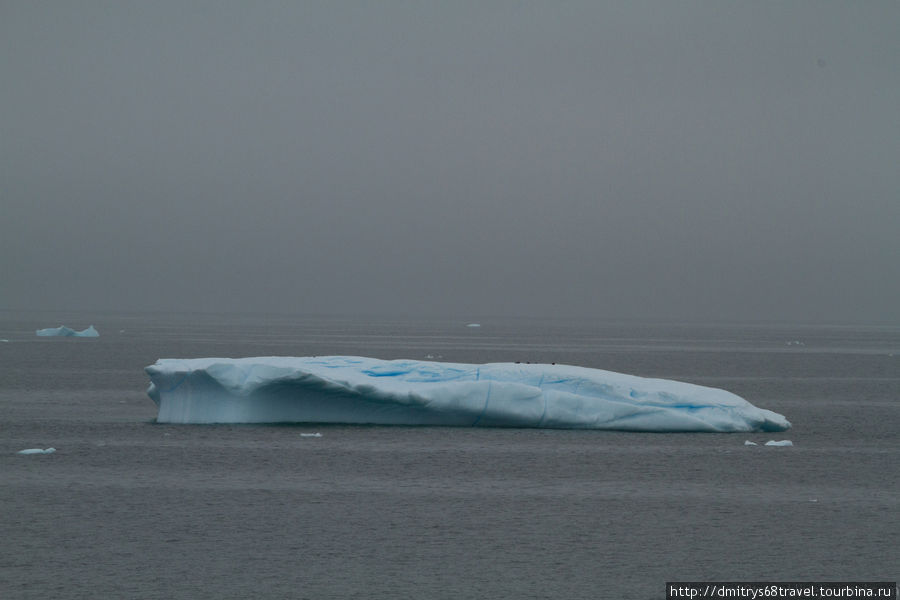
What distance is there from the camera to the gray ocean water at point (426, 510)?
337 inches

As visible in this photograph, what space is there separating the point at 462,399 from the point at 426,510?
20.2 ft

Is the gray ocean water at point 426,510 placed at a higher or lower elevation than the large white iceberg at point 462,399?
lower

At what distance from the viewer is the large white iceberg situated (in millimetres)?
17281

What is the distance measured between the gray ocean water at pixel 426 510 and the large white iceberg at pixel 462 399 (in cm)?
29

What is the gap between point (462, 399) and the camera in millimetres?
17438

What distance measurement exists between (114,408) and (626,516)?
1355cm

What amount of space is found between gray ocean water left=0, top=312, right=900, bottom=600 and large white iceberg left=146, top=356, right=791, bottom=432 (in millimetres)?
291

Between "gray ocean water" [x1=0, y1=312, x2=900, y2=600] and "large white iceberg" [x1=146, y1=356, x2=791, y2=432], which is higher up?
"large white iceberg" [x1=146, y1=356, x2=791, y2=432]

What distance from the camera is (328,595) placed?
7941 millimetres

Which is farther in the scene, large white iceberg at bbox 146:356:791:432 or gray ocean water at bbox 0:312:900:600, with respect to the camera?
large white iceberg at bbox 146:356:791:432

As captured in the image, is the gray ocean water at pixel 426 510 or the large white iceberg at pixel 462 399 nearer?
the gray ocean water at pixel 426 510

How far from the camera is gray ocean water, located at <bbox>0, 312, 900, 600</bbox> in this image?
8562 millimetres

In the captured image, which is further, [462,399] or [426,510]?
[462,399]

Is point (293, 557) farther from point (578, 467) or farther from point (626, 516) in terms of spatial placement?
point (578, 467)
